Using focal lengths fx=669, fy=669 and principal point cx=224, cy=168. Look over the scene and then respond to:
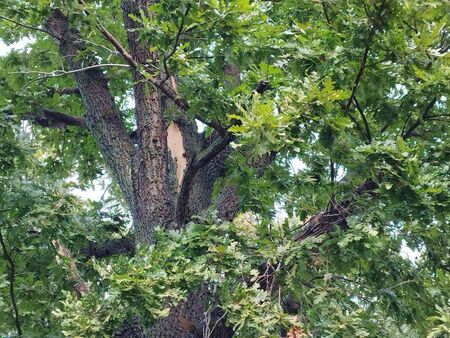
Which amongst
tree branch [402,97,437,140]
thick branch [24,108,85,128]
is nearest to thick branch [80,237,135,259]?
thick branch [24,108,85,128]

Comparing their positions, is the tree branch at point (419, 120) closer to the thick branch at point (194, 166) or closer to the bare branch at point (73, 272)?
the thick branch at point (194, 166)

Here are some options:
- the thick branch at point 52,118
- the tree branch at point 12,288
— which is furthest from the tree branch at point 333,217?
the thick branch at point 52,118

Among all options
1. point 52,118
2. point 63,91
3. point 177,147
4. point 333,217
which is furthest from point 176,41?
point 63,91

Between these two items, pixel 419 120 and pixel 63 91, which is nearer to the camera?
pixel 419 120

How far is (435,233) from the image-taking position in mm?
5051

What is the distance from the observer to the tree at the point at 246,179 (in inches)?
174

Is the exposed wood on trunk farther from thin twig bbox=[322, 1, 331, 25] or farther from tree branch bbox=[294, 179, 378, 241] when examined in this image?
thin twig bbox=[322, 1, 331, 25]

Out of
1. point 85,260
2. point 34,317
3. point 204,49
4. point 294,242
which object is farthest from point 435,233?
point 34,317

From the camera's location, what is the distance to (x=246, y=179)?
5.46 m

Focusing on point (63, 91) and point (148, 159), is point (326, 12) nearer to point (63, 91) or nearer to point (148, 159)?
point (148, 159)

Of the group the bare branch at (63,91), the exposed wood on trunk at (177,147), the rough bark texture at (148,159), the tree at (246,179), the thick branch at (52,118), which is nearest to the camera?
the tree at (246,179)

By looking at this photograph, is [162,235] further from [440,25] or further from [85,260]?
[440,25]

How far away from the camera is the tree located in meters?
4.42

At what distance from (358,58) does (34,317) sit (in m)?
3.61
